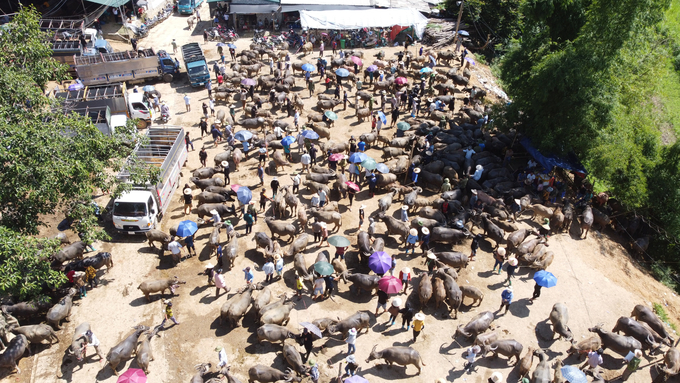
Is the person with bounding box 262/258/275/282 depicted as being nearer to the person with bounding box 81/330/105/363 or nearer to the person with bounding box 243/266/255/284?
the person with bounding box 243/266/255/284

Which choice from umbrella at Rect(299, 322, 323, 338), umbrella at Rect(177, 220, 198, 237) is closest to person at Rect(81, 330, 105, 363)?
umbrella at Rect(177, 220, 198, 237)

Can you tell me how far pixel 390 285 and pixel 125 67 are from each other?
31748mm

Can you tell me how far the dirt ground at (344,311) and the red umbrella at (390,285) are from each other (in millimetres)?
1694

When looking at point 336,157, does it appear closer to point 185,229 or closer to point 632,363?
point 185,229

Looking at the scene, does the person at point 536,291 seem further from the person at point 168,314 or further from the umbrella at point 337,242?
the person at point 168,314

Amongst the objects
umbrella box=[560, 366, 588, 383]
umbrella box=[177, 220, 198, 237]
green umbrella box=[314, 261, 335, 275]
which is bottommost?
umbrella box=[560, 366, 588, 383]

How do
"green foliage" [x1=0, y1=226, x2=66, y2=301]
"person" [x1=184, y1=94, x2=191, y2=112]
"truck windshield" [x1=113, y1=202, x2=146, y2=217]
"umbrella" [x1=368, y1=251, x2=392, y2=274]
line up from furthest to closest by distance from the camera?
"person" [x1=184, y1=94, x2=191, y2=112]
"truck windshield" [x1=113, y1=202, x2=146, y2=217]
"umbrella" [x1=368, y1=251, x2=392, y2=274]
"green foliage" [x1=0, y1=226, x2=66, y2=301]

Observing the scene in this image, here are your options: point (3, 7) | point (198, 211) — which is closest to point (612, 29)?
point (198, 211)

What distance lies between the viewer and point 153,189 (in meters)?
24.6

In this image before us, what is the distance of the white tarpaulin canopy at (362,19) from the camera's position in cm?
4966

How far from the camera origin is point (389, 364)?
1853cm

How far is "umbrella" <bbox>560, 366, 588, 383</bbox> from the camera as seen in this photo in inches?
654

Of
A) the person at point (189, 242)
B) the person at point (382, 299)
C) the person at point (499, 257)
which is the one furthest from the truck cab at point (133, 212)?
the person at point (499, 257)

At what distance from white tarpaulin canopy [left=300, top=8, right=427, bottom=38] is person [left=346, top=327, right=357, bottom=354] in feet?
128
